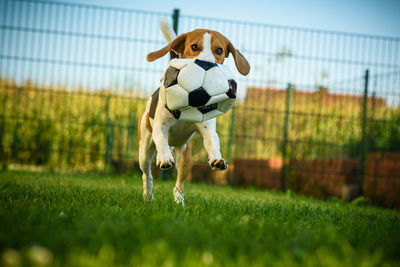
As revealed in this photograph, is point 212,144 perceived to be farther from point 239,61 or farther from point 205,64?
point 239,61

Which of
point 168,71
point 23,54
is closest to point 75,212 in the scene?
point 168,71

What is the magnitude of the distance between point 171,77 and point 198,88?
28 cm

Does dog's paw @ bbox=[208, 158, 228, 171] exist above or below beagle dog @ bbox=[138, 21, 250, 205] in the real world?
below

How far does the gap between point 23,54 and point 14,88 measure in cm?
75

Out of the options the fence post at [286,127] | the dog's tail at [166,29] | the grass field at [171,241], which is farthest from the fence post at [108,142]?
the grass field at [171,241]

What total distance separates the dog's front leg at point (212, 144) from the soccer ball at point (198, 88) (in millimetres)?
243

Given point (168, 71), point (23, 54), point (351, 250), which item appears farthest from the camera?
point (23, 54)

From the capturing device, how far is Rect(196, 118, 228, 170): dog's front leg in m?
3.22

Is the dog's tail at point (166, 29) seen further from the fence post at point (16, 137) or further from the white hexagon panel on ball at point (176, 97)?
the fence post at point (16, 137)

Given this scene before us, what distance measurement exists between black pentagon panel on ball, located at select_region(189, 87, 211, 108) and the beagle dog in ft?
1.15

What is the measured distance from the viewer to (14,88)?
8250 millimetres

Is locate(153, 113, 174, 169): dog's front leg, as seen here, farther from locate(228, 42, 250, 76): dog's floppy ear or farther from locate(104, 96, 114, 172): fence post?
locate(104, 96, 114, 172): fence post

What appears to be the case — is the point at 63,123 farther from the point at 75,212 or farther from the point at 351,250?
the point at 351,250

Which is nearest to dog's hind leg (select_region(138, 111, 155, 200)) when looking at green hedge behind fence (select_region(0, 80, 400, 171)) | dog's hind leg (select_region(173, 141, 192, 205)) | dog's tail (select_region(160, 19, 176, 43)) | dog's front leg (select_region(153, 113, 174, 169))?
dog's hind leg (select_region(173, 141, 192, 205))
